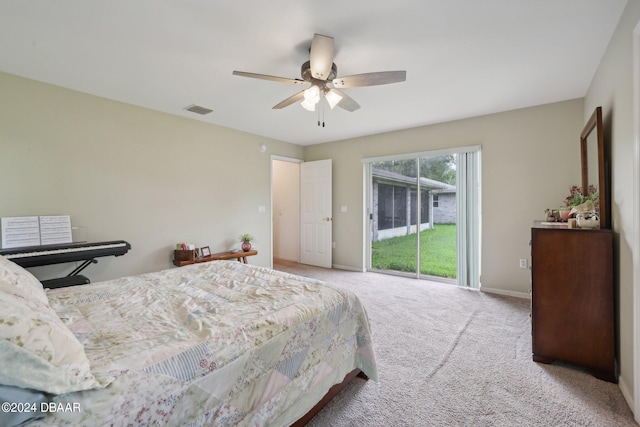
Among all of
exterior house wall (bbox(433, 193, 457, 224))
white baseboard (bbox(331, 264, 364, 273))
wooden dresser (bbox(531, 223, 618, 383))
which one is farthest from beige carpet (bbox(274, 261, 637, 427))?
white baseboard (bbox(331, 264, 364, 273))

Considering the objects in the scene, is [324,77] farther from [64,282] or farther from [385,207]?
[385,207]

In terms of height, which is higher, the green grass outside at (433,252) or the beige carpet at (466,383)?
the green grass outside at (433,252)

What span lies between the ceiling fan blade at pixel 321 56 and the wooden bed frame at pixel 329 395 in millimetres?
2190

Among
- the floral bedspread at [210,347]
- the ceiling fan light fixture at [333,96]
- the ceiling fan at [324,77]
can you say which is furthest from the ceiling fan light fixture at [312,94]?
the floral bedspread at [210,347]

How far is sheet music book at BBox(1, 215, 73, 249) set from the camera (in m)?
2.50

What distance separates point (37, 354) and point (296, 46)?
7.57 feet

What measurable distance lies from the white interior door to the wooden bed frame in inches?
137

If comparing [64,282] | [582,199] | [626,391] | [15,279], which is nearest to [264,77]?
[15,279]

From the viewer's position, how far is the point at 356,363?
188cm

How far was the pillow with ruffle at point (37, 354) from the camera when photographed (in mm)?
750

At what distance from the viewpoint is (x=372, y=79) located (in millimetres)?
2072

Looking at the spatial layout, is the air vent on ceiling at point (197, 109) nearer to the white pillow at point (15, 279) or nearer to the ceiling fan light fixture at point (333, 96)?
the ceiling fan light fixture at point (333, 96)

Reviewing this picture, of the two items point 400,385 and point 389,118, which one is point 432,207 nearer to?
point 389,118

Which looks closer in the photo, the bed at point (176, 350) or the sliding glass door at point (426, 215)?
the bed at point (176, 350)
